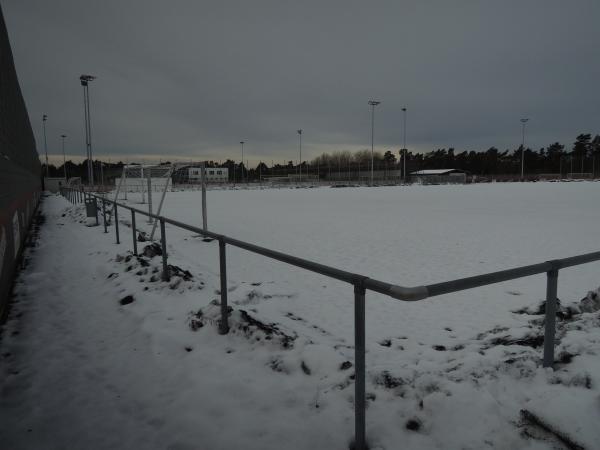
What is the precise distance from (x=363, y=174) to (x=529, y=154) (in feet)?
208

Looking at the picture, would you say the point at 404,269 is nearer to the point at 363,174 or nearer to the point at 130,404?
the point at 130,404

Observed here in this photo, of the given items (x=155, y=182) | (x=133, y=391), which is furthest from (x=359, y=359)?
(x=155, y=182)

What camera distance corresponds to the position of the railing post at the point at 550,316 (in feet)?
8.07

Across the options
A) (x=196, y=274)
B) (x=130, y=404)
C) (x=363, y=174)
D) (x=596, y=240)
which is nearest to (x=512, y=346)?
(x=130, y=404)

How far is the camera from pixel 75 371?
3.29m

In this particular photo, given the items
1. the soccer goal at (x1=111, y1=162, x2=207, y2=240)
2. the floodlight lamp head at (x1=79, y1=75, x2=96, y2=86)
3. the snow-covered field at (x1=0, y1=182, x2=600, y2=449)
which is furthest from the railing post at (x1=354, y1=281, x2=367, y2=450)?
the floodlight lamp head at (x1=79, y1=75, x2=96, y2=86)

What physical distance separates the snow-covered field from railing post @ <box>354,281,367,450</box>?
0.57ft

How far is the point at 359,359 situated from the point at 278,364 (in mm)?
1365

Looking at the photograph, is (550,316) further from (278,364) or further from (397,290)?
(278,364)

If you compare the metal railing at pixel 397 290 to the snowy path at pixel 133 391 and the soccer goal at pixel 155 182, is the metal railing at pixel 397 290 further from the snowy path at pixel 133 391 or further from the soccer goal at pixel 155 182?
the soccer goal at pixel 155 182

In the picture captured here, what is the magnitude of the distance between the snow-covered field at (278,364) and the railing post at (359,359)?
0.57ft

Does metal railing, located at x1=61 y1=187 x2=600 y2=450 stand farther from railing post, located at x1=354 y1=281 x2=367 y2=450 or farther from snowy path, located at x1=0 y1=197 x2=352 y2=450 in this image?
snowy path, located at x1=0 y1=197 x2=352 y2=450

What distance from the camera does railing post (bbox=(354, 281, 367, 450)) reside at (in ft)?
6.64

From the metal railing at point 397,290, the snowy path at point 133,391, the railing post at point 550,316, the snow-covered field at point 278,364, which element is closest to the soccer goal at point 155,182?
the snow-covered field at point 278,364
